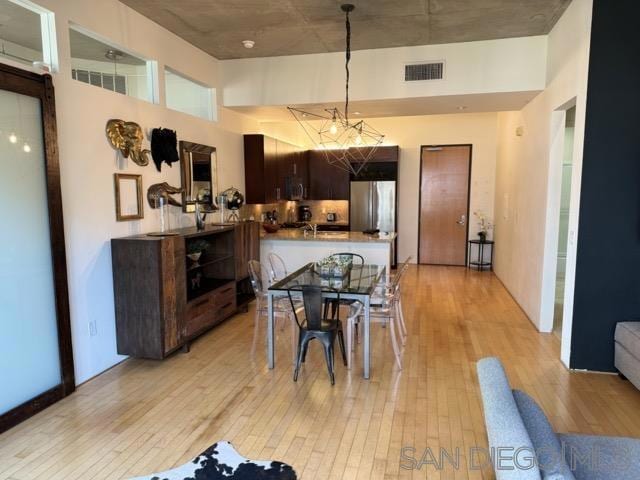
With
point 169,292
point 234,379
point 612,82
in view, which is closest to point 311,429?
point 234,379

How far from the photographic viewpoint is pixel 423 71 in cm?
479

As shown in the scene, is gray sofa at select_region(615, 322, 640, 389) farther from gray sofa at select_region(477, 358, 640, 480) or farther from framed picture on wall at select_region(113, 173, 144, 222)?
framed picture on wall at select_region(113, 173, 144, 222)

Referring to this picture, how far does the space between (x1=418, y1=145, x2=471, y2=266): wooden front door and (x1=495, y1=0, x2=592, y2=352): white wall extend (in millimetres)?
1586

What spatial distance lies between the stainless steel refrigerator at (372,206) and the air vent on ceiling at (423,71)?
10.7 feet

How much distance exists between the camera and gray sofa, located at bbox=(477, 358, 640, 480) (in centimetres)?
134

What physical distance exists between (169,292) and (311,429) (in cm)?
170

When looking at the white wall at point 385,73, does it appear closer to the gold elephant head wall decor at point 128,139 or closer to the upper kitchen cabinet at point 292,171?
the upper kitchen cabinet at point 292,171

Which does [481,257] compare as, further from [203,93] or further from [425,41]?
[203,93]

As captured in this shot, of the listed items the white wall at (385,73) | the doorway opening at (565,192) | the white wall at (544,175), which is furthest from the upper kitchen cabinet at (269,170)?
the doorway opening at (565,192)

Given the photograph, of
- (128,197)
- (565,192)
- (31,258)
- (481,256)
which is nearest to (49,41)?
(128,197)

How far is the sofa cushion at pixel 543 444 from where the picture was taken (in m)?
1.41

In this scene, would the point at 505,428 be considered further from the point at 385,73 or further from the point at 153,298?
the point at 385,73

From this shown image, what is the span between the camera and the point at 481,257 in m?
8.02

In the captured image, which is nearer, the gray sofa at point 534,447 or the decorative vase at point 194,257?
the gray sofa at point 534,447
